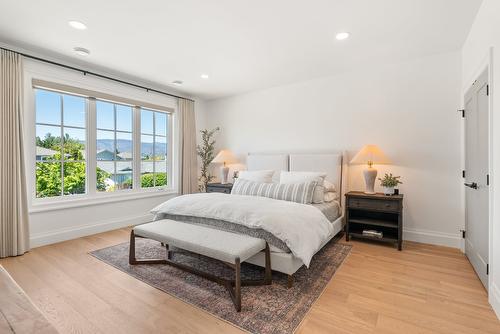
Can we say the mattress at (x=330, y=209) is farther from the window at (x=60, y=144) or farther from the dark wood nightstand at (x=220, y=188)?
the window at (x=60, y=144)

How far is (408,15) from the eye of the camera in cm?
241

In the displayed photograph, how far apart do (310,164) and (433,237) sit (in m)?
1.92

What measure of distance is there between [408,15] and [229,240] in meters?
2.78

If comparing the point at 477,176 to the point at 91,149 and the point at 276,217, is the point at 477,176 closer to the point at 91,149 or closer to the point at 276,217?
the point at 276,217

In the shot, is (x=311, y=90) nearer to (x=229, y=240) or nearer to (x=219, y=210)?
(x=219, y=210)

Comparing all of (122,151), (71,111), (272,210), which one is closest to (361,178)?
(272,210)

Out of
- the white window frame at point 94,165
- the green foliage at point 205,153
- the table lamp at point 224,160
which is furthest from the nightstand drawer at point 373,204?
the white window frame at point 94,165

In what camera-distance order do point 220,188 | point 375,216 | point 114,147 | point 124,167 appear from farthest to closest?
1. point 220,188
2. point 124,167
3. point 114,147
4. point 375,216

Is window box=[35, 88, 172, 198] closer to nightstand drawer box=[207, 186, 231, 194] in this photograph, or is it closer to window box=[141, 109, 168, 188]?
window box=[141, 109, 168, 188]

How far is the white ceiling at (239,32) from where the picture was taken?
2.28 meters

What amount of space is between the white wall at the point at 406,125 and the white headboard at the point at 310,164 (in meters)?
0.21

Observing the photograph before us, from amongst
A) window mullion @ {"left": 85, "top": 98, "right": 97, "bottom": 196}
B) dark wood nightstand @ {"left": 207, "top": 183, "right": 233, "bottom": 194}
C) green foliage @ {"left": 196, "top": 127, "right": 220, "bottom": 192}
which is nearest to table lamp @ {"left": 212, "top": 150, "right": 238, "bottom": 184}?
dark wood nightstand @ {"left": 207, "top": 183, "right": 233, "bottom": 194}

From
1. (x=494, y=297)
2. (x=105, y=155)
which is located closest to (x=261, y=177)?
(x=105, y=155)

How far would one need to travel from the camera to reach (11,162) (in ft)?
9.68
